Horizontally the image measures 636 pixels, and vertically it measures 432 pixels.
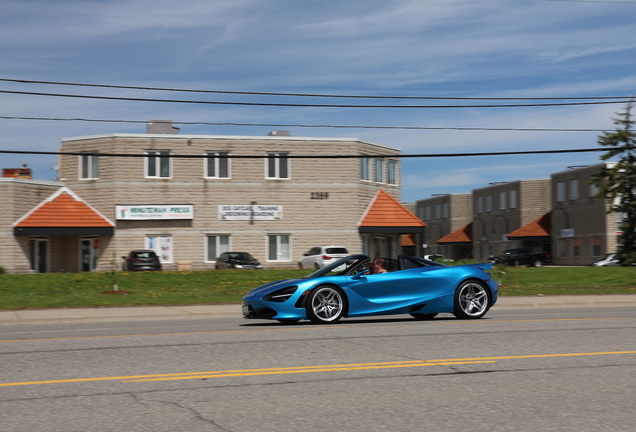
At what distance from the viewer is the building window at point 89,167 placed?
44.0 m

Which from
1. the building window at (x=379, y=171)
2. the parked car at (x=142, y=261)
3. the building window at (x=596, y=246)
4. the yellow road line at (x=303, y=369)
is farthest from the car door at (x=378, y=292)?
the building window at (x=596, y=246)

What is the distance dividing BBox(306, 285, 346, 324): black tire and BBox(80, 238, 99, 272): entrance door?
3310 centimetres

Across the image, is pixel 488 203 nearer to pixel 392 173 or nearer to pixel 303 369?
pixel 392 173

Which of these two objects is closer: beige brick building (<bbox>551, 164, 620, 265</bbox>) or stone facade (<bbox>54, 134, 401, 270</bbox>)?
stone facade (<bbox>54, 134, 401, 270</bbox>)

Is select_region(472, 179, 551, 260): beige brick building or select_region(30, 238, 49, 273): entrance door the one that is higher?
select_region(472, 179, 551, 260): beige brick building

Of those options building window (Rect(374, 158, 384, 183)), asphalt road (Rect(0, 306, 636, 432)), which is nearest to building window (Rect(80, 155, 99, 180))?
building window (Rect(374, 158, 384, 183))

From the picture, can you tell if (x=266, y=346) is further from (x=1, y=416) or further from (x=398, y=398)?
(x=1, y=416)

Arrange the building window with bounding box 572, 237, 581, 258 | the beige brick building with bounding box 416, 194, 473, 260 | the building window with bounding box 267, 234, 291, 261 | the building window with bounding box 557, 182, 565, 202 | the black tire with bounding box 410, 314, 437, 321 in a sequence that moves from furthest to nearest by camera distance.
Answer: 1. the beige brick building with bounding box 416, 194, 473, 260
2. the building window with bounding box 557, 182, 565, 202
3. the building window with bounding box 572, 237, 581, 258
4. the building window with bounding box 267, 234, 291, 261
5. the black tire with bounding box 410, 314, 437, 321

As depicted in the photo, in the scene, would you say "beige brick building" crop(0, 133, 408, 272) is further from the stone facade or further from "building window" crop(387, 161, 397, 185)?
"building window" crop(387, 161, 397, 185)

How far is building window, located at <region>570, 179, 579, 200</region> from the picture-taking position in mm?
65688

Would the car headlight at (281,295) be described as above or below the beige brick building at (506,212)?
below

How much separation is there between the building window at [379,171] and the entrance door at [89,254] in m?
17.5

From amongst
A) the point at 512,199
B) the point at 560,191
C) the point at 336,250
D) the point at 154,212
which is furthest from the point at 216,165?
the point at 512,199

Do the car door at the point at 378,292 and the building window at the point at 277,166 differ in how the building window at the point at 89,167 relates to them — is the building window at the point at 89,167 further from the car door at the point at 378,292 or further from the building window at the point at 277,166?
the car door at the point at 378,292
